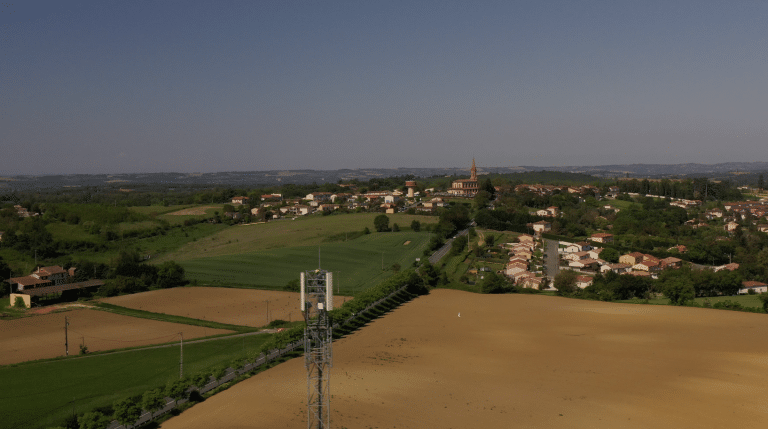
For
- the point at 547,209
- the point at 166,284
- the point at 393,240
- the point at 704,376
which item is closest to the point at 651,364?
the point at 704,376

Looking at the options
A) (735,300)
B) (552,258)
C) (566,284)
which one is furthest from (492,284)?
(735,300)

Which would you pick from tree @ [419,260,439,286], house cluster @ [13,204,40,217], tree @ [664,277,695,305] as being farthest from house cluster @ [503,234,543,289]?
house cluster @ [13,204,40,217]

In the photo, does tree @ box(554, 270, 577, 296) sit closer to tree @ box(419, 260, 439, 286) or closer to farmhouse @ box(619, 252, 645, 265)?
tree @ box(419, 260, 439, 286)

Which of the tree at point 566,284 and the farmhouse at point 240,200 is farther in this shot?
the farmhouse at point 240,200

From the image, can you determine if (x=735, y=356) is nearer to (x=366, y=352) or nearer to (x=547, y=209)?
(x=366, y=352)

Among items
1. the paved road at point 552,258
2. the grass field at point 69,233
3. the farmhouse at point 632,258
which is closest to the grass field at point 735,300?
the paved road at point 552,258

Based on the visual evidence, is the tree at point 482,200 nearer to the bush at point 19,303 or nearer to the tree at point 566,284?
the tree at point 566,284

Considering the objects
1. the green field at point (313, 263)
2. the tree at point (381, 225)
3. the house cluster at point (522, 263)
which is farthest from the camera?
the tree at point (381, 225)

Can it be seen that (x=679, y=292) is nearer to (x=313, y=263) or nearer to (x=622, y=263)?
(x=622, y=263)
